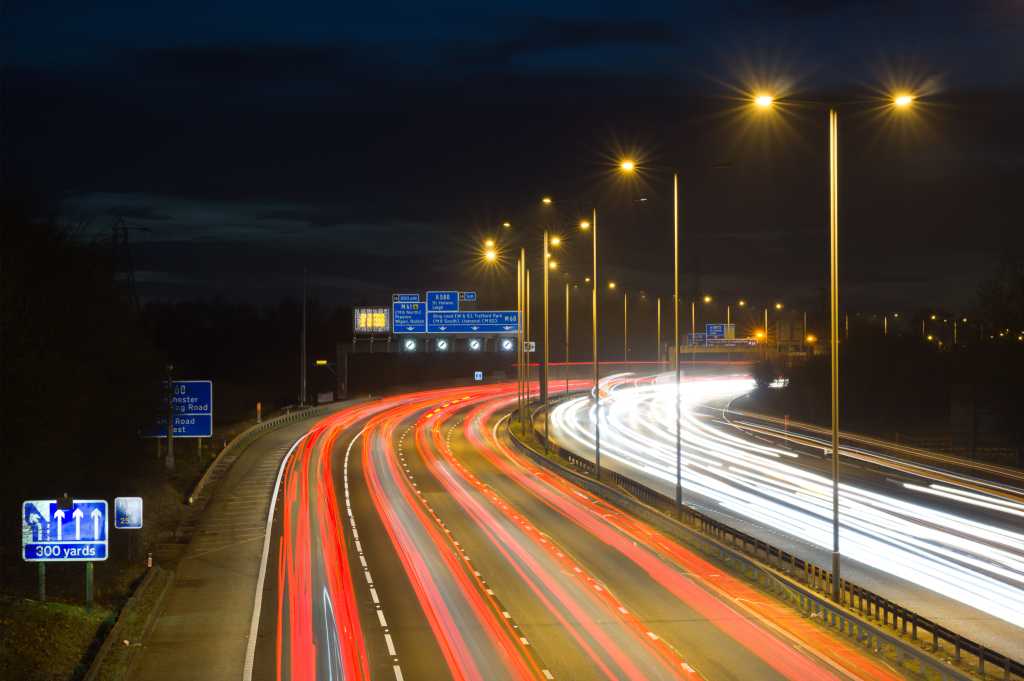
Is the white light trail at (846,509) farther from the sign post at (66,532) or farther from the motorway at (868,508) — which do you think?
the sign post at (66,532)

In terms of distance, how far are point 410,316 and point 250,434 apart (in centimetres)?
2814

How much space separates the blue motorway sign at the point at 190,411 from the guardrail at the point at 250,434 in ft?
6.10

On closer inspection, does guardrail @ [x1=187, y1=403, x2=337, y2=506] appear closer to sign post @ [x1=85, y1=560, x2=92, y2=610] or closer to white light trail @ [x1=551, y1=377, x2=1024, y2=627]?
sign post @ [x1=85, y1=560, x2=92, y2=610]

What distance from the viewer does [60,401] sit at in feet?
117

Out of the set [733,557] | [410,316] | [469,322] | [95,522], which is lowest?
[733,557]

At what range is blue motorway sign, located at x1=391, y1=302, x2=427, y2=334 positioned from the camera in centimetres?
9250

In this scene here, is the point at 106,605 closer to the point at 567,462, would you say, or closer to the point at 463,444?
the point at 567,462

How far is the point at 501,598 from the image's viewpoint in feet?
85.1

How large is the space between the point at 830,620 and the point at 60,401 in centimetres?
2435

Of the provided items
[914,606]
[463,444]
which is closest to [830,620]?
[914,606]

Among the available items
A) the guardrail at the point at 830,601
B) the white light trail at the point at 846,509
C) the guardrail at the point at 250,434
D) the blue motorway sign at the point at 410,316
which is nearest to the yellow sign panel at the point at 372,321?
the blue motorway sign at the point at 410,316

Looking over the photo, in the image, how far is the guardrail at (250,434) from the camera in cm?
4641

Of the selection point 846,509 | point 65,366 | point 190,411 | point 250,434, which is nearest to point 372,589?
point 65,366

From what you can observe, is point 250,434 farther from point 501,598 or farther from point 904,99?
point 904,99
